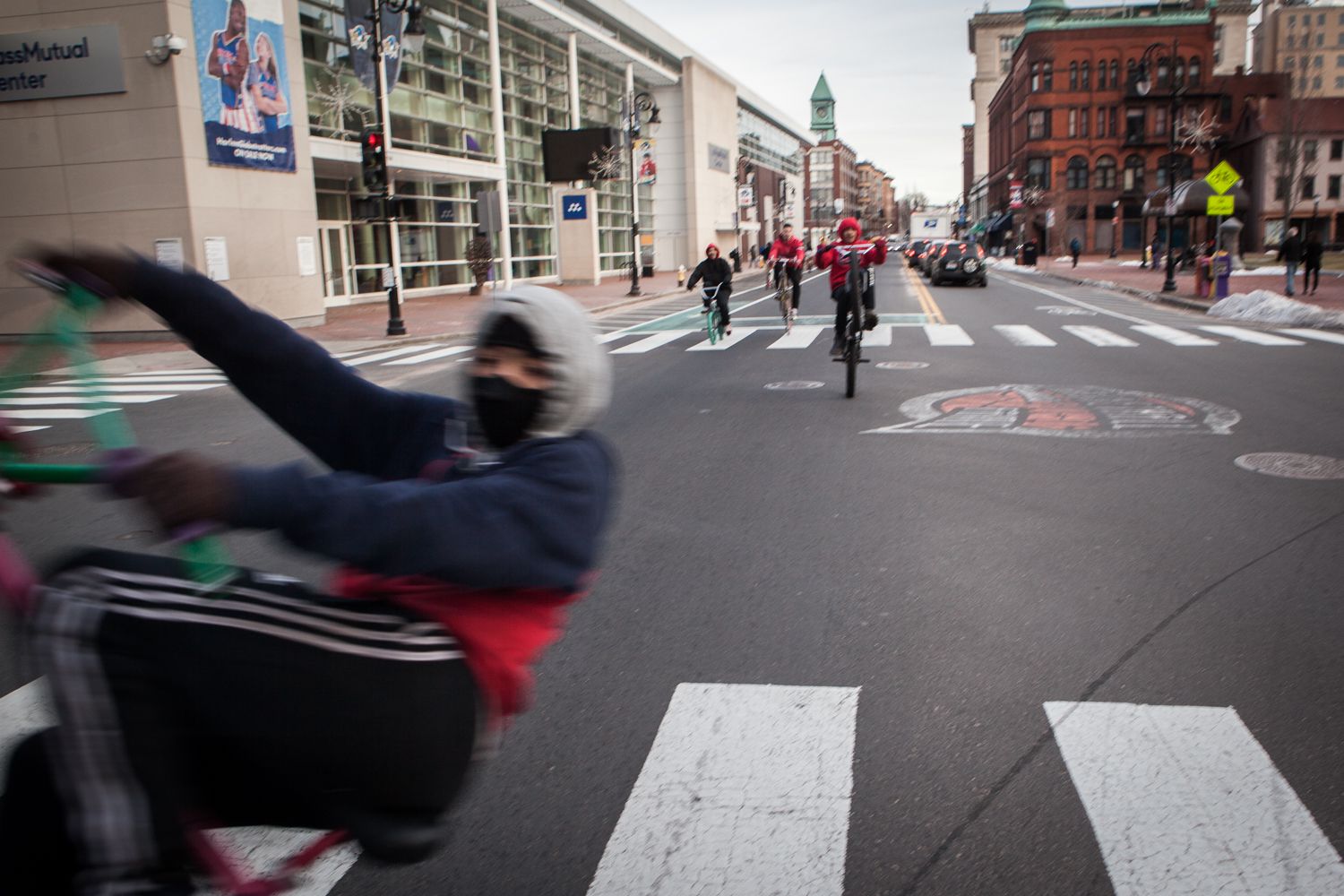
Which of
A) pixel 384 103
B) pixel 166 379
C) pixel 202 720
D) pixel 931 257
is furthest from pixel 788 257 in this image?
pixel 931 257

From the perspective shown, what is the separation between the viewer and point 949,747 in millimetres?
3762

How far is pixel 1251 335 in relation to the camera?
1881cm

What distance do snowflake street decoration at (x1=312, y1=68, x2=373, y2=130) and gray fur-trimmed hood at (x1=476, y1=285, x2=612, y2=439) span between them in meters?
32.9

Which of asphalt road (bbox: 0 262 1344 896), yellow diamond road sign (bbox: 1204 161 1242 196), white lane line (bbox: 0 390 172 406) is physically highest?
yellow diamond road sign (bbox: 1204 161 1242 196)

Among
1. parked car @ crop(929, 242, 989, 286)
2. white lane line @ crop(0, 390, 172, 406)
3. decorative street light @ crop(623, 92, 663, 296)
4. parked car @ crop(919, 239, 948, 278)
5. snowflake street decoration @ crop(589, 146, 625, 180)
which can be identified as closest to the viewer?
white lane line @ crop(0, 390, 172, 406)

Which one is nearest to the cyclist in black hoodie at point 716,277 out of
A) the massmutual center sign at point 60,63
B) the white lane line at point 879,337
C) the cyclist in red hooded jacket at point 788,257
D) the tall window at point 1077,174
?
the cyclist in red hooded jacket at point 788,257

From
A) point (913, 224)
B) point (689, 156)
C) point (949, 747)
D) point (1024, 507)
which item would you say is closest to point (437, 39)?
point (689, 156)

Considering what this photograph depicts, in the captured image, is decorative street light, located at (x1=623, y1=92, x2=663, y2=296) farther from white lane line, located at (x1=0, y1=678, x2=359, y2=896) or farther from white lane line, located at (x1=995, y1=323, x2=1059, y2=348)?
white lane line, located at (x1=0, y1=678, x2=359, y2=896)

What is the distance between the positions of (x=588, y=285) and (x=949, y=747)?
45876mm

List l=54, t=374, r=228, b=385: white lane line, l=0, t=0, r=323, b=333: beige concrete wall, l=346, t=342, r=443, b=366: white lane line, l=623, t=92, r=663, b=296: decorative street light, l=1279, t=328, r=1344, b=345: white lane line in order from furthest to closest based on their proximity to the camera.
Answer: l=623, t=92, r=663, b=296: decorative street light < l=0, t=0, r=323, b=333: beige concrete wall < l=346, t=342, r=443, b=366: white lane line < l=1279, t=328, r=1344, b=345: white lane line < l=54, t=374, r=228, b=385: white lane line

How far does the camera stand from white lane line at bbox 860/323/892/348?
18219 mm

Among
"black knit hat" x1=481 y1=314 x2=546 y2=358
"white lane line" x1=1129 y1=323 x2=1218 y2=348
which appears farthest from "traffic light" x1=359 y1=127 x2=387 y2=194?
"black knit hat" x1=481 y1=314 x2=546 y2=358

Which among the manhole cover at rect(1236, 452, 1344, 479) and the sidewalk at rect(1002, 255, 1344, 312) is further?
the sidewalk at rect(1002, 255, 1344, 312)

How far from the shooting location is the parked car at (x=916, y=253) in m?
52.9
